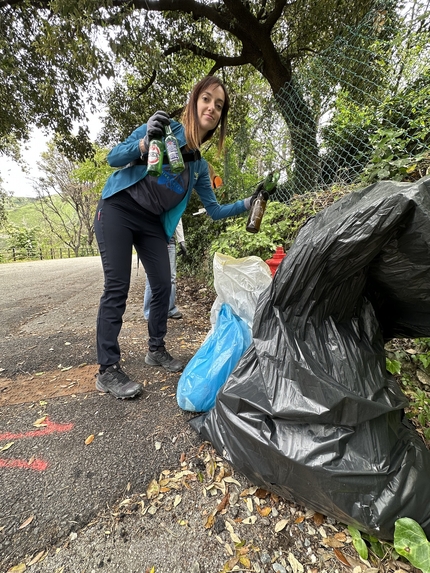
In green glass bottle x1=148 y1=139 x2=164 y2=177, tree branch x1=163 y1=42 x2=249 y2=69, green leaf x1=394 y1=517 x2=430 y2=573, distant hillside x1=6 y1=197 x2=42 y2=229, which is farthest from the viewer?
distant hillside x1=6 y1=197 x2=42 y2=229

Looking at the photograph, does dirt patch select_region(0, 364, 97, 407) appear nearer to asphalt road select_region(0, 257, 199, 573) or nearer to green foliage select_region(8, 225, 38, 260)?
asphalt road select_region(0, 257, 199, 573)

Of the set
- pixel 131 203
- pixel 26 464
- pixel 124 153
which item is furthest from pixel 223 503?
pixel 124 153

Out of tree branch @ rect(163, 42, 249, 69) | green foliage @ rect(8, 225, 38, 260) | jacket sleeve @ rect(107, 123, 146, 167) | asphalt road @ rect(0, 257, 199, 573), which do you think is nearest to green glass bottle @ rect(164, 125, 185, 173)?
jacket sleeve @ rect(107, 123, 146, 167)

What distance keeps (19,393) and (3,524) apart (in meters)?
0.89

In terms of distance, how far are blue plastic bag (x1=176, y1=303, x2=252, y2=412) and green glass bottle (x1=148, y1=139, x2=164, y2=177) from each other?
33.7 inches

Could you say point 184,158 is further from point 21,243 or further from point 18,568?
point 21,243

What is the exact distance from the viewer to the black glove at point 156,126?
53.9 inches

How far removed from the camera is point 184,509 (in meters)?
1.01

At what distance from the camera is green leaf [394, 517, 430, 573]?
757mm

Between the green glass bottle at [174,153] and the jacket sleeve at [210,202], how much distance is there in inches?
15.3

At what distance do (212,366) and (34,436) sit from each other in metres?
0.90

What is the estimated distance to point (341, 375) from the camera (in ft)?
3.01

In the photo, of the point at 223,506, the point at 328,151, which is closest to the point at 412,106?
the point at 328,151

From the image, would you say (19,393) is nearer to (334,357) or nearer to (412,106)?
(334,357)
